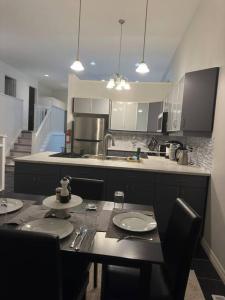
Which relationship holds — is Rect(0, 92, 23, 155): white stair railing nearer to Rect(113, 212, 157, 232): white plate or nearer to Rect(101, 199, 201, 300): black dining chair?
Rect(113, 212, 157, 232): white plate

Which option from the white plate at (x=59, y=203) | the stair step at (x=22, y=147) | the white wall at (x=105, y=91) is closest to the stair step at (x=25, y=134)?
the stair step at (x=22, y=147)

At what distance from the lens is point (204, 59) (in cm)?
287

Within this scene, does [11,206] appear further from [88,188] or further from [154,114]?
[154,114]

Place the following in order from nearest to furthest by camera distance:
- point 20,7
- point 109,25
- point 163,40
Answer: point 20,7
point 109,25
point 163,40

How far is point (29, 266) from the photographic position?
919mm

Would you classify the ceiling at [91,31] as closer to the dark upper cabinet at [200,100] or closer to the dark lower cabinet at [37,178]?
the dark upper cabinet at [200,100]

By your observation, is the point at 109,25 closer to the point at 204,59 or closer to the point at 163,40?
the point at 163,40

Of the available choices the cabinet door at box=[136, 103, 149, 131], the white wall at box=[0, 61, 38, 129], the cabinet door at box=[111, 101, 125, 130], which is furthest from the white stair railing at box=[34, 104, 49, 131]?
the cabinet door at box=[136, 103, 149, 131]

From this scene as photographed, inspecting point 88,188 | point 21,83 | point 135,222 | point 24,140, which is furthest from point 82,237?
point 21,83

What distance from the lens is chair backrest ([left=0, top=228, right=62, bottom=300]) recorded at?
89cm

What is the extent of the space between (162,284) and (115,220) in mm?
450

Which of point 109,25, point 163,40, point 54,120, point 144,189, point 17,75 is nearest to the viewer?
point 144,189

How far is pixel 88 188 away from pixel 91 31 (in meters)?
3.35

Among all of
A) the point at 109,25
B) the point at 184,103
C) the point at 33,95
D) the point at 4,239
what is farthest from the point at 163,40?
the point at 33,95
